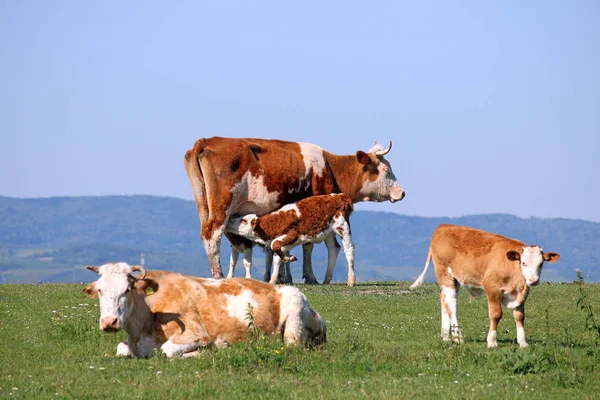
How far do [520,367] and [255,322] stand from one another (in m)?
3.49

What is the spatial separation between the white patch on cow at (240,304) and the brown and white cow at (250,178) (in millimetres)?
13036

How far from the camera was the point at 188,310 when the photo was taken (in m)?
13.9

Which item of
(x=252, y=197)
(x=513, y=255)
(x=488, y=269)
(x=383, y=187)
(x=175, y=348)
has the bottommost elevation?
(x=175, y=348)

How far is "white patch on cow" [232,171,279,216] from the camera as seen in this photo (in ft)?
90.9

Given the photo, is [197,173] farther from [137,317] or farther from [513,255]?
[137,317]

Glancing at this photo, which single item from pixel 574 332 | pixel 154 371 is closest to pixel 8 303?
pixel 154 371

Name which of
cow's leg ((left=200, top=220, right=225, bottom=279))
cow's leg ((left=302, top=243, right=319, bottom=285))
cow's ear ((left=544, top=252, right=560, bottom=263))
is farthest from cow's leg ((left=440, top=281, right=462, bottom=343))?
cow's leg ((left=302, top=243, right=319, bottom=285))

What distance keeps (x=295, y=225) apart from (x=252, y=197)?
1.59m

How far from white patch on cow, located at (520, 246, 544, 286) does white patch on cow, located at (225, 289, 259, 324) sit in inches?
157

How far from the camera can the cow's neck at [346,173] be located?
100 feet

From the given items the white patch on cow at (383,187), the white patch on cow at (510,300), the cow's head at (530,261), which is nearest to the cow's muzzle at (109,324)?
the cow's head at (530,261)

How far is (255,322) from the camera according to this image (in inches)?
558

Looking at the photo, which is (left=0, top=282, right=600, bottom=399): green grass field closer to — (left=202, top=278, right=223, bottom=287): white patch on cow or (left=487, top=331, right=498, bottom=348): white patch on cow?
(left=487, top=331, right=498, bottom=348): white patch on cow

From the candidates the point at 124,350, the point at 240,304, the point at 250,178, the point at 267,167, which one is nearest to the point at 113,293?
the point at 124,350
